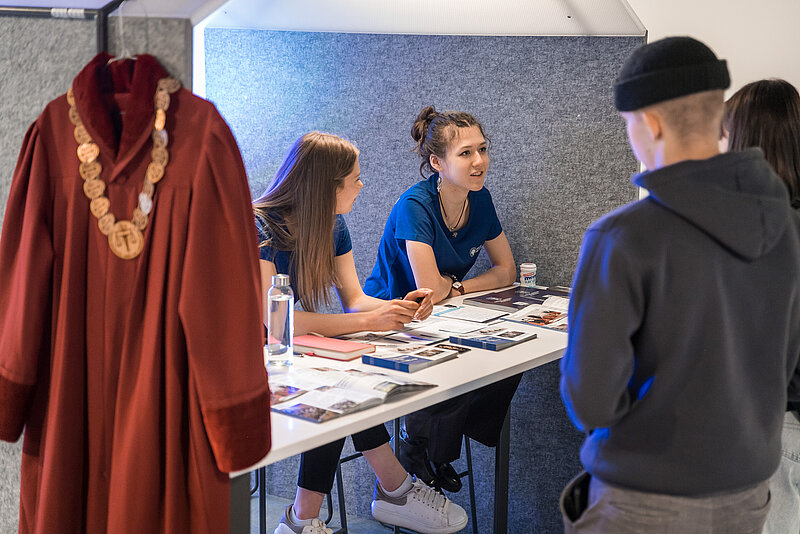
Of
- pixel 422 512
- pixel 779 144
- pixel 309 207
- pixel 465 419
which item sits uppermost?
pixel 779 144

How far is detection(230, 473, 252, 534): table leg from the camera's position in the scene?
1.20 meters

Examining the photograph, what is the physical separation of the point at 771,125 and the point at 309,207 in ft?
3.50

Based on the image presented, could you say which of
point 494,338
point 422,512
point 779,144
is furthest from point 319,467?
point 779,144

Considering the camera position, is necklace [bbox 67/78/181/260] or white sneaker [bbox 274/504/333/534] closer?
necklace [bbox 67/78/181/260]

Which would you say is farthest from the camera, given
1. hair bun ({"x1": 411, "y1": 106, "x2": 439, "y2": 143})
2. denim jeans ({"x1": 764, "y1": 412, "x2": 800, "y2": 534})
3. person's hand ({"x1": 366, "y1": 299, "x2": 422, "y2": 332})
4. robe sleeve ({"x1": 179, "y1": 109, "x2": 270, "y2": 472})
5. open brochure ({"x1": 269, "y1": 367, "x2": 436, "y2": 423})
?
hair bun ({"x1": 411, "y1": 106, "x2": 439, "y2": 143})

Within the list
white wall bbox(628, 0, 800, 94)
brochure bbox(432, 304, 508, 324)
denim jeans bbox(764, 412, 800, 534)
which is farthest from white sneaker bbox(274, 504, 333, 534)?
white wall bbox(628, 0, 800, 94)

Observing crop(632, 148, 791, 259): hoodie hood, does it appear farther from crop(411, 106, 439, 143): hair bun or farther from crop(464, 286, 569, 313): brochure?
crop(411, 106, 439, 143): hair bun

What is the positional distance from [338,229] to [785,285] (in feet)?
4.36

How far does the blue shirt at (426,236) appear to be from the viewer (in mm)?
2436

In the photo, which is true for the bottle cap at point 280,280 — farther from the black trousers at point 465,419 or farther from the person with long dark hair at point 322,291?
the black trousers at point 465,419

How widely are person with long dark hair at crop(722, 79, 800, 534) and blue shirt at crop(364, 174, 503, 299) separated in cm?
103

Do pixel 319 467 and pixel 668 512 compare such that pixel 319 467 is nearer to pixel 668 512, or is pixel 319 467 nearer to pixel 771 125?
pixel 668 512

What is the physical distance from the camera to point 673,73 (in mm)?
1006

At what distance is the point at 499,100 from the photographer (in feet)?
8.69
